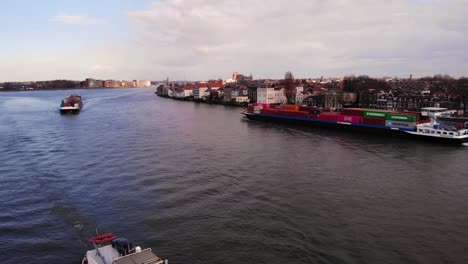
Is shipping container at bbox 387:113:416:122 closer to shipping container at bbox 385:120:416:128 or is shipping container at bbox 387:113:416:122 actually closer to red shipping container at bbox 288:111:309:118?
shipping container at bbox 385:120:416:128

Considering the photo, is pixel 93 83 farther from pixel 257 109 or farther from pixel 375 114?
pixel 375 114

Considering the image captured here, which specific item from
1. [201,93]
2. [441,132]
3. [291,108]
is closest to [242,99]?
[201,93]

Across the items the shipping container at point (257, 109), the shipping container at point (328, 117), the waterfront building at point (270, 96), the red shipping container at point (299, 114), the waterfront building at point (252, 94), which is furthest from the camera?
the waterfront building at point (252, 94)

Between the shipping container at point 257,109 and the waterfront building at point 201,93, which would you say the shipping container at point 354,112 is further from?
the waterfront building at point 201,93

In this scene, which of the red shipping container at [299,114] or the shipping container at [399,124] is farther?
the red shipping container at [299,114]

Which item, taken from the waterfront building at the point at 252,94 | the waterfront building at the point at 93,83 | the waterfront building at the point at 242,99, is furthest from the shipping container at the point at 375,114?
the waterfront building at the point at 93,83

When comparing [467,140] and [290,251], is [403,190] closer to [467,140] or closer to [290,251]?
[290,251]

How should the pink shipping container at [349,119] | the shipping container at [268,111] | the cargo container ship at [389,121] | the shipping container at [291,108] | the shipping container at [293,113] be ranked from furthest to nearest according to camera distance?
1. the shipping container at [268,111]
2. the shipping container at [291,108]
3. the shipping container at [293,113]
4. the pink shipping container at [349,119]
5. the cargo container ship at [389,121]
